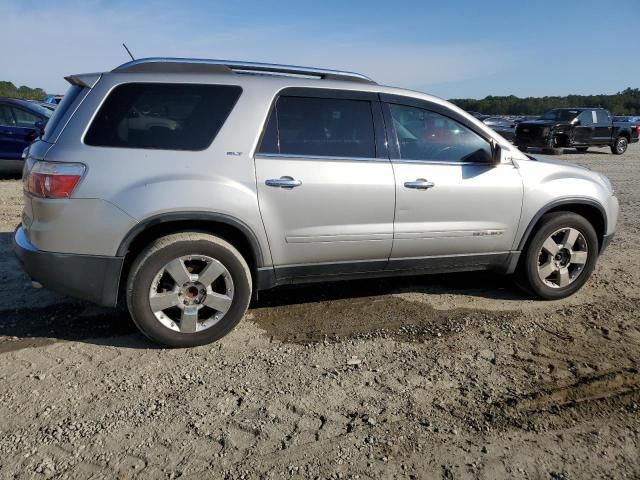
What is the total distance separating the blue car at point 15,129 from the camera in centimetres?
1004

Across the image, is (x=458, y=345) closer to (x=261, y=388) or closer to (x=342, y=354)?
(x=342, y=354)

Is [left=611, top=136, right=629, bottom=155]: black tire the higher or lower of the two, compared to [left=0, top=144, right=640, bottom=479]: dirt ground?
lower

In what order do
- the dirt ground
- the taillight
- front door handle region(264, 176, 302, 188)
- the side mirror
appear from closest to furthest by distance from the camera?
the dirt ground < the taillight < front door handle region(264, 176, 302, 188) < the side mirror

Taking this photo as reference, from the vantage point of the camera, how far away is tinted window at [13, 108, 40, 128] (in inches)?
405

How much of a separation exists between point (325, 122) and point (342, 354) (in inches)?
65.9

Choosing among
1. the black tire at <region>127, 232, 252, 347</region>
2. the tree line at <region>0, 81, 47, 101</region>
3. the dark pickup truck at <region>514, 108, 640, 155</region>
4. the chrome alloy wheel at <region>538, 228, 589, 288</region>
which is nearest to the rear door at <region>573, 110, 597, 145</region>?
the dark pickup truck at <region>514, 108, 640, 155</region>

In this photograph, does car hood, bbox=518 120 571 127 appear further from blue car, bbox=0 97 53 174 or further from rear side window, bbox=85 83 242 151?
rear side window, bbox=85 83 242 151

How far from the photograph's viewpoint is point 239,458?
2.53 metres

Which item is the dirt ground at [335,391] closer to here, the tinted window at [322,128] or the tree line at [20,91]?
the tinted window at [322,128]

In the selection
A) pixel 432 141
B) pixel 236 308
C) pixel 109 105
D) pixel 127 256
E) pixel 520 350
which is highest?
pixel 109 105

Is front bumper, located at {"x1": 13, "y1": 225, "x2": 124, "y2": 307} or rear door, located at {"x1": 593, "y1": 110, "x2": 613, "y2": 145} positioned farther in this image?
rear door, located at {"x1": 593, "y1": 110, "x2": 613, "y2": 145}

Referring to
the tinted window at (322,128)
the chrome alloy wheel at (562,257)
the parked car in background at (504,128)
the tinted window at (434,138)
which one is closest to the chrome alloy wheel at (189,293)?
the tinted window at (322,128)

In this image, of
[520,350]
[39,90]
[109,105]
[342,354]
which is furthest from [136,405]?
[39,90]

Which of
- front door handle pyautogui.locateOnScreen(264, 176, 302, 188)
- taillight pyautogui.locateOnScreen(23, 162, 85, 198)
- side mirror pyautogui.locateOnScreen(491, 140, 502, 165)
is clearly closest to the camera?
taillight pyautogui.locateOnScreen(23, 162, 85, 198)
